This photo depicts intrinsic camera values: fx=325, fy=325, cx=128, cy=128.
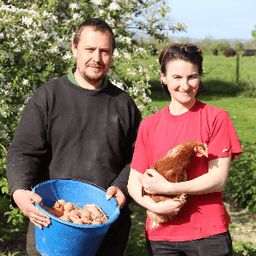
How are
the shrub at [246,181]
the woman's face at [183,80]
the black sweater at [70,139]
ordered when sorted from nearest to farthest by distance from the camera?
the woman's face at [183,80]
the black sweater at [70,139]
the shrub at [246,181]

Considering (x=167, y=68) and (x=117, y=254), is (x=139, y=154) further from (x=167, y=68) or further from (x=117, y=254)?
(x=117, y=254)

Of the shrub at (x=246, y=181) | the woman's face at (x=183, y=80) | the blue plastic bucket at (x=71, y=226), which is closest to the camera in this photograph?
the blue plastic bucket at (x=71, y=226)

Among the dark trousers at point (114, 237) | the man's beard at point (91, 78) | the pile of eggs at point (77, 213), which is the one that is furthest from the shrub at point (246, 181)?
the pile of eggs at point (77, 213)

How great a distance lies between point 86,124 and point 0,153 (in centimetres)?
170

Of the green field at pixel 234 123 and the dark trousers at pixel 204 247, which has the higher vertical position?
the dark trousers at pixel 204 247

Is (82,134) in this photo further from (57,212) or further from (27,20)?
(27,20)

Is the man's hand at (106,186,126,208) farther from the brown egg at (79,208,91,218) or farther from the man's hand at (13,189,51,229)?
the man's hand at (13,189,51,229)

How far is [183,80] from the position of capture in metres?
1.97

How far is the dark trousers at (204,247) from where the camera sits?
6.17ft

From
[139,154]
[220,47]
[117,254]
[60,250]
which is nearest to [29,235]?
[60,250]

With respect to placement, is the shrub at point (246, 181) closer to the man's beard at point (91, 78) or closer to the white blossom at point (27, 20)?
the man's beard at point (91, 78)

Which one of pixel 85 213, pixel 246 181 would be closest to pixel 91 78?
pixel 85 213

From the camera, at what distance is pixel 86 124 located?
2.38m

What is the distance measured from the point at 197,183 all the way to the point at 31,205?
39.5 inches
